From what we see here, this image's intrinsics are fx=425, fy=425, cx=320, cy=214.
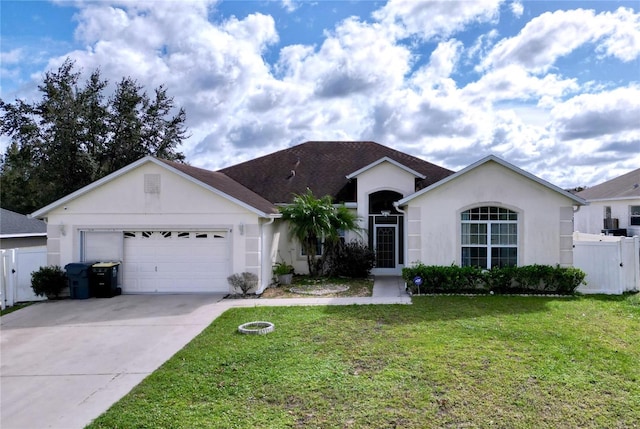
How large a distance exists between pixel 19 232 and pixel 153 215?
410 inches

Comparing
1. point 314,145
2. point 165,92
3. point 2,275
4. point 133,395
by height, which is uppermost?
point 165,92

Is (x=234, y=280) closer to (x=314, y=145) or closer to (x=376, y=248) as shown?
(x=376, y=248)

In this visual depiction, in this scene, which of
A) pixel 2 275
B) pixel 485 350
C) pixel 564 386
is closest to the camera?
pixel 564 386

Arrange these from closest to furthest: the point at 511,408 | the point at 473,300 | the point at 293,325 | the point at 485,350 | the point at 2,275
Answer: the point at 511,408 < the point at 485,350 < the point at 293,325 < the point at 473,300 < the point at 2,275

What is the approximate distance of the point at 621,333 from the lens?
28.9 feet

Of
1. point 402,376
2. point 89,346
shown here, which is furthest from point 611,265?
point 89,346

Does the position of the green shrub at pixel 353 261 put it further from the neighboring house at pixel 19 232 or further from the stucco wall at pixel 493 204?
the neighboring house at pixel 19 232

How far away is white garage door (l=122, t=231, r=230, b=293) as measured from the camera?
1440 centimetres

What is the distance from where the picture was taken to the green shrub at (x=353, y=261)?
17000 mm

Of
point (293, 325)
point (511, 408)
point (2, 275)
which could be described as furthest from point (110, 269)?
point (511, 408)

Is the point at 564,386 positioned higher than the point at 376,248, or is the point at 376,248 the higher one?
the point at 376,248

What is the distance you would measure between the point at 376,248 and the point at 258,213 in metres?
6.38

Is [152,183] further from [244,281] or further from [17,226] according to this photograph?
[17,226]

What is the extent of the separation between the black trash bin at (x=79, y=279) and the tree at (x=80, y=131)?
14992mm
